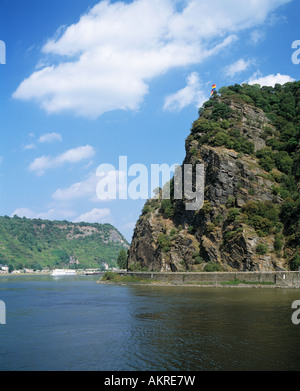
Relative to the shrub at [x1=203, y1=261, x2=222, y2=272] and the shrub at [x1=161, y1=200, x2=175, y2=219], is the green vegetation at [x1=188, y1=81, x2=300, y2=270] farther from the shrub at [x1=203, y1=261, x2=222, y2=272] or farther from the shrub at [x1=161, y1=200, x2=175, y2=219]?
the shrub at [x1=161, y1=200, x2=175, y2=219]

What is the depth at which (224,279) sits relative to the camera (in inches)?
3066

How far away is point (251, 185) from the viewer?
291ft

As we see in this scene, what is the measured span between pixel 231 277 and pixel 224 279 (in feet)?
5.61

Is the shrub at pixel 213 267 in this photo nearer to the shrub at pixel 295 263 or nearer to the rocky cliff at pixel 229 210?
the rocky cliff at pixel 229 210

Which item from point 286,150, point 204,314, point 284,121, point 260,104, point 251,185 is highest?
point 260,104

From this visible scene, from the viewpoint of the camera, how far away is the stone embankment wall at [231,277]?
70.0m

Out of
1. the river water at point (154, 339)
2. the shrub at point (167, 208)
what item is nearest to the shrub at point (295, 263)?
the river water at point (154, 339)

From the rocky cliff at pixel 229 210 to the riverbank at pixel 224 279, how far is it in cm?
252

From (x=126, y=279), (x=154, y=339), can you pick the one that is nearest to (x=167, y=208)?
(x=126, y=279)

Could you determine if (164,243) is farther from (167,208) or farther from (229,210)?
(229,210)

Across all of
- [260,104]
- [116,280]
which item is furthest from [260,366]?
[260,104]

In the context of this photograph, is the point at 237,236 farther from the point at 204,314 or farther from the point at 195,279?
the point at 204,314

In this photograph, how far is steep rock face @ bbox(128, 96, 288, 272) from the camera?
258 ft
